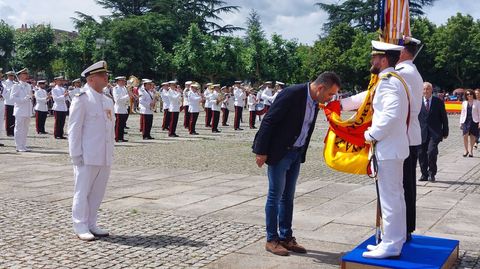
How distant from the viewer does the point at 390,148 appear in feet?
17.3

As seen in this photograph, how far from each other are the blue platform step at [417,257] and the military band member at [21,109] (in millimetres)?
12252

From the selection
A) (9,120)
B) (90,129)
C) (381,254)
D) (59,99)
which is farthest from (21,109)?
(381,254)

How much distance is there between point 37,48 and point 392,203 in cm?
4394

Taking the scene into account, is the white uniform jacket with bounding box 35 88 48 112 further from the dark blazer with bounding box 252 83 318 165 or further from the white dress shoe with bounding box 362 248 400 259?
the white dress shoe with bounding box 362 248 400 259

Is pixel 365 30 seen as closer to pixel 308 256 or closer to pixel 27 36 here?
pixel 27 36

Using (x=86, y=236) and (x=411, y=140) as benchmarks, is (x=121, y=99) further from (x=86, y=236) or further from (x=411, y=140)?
(x=411, y=140)

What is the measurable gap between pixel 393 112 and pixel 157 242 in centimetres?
297

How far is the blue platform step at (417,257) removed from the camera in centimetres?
520

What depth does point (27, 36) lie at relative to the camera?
45.5 meters

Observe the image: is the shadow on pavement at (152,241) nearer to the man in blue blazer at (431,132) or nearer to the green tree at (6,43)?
the man in blue blazer at (431,132)

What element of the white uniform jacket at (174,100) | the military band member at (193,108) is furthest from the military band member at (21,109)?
the military band member at (193,108)

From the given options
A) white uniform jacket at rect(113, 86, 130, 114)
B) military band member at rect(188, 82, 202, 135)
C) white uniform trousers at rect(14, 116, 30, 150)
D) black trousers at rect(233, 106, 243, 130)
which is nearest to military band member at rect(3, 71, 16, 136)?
white uniform trousers at rect(14, 116, 30, 150)

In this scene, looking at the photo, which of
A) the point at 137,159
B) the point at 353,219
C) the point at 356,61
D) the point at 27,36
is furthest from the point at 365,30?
the point at 353,219

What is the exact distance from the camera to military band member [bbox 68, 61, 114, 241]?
266 inches
